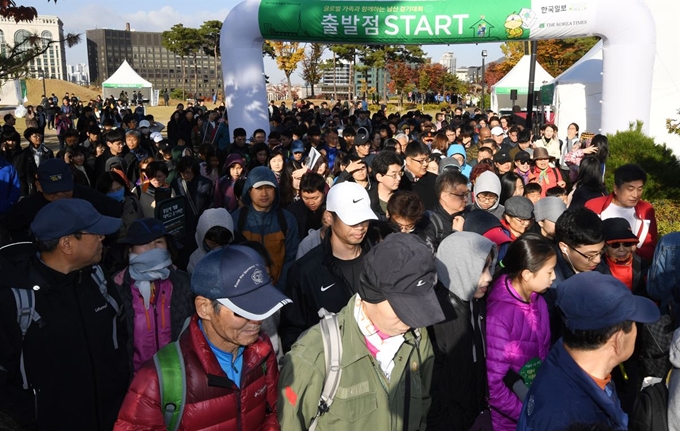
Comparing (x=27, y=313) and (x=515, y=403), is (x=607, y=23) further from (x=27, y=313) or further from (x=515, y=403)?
(x=27, y=313)

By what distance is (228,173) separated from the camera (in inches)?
289

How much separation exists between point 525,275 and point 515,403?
0.67m

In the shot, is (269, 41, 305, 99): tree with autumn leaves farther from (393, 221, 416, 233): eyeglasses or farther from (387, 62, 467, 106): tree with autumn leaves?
(393, 221, 416, 233): eyeglasses

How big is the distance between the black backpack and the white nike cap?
69.9 inches

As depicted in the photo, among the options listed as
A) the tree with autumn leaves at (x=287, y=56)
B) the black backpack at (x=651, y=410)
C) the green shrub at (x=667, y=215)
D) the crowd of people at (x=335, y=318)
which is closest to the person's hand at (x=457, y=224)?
the crowd of people at (x=335, y=318)

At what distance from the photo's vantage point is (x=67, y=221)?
3.02 m

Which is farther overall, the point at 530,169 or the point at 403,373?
the point at 530,169

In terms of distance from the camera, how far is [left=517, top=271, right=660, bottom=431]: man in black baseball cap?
2.13 m

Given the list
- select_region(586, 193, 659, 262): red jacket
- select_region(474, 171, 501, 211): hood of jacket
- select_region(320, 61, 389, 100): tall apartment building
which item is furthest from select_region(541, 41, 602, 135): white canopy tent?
select_region(320, 61, 389, 100): tall apartment building

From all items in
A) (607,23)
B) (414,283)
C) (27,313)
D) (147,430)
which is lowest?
(147,430)

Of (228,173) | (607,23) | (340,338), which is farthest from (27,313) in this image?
(607,23)

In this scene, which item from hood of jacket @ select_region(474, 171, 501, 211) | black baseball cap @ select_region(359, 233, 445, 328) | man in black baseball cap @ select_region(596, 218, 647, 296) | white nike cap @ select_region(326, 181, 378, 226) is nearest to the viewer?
black baseball cap @ select_region(359, 233, 445, 328)

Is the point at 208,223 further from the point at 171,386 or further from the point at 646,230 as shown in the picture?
the point at 646,230

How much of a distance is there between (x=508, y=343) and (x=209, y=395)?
1600 millimetres
